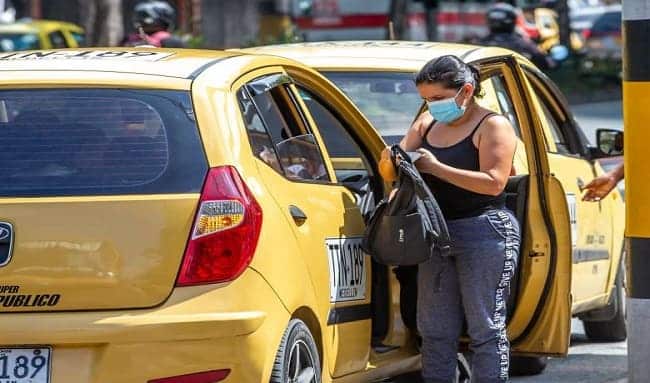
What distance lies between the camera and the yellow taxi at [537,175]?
6.72 m

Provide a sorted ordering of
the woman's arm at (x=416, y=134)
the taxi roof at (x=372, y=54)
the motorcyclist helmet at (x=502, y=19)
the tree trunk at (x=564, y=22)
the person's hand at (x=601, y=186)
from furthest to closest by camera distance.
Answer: the tree trunk at (x=564, y=22) < the motorcyclist helmet at (x=502, y=19) < the taxi roof at (x=372, y=54) < the person's hand at (x=601, y=186) < the woman's arm at (x=416, y=134)

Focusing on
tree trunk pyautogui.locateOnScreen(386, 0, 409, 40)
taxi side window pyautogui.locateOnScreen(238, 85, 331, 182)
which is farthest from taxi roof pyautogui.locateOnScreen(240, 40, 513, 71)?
tree trunk pyautogui.locateOnScreen(386, 0, 409, 40)

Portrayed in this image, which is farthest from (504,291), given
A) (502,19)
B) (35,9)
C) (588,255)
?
(35,9)

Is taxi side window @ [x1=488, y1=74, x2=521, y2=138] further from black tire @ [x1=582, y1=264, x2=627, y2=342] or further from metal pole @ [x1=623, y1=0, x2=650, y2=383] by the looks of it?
metal pole @ [x1=623, y1=0, x2=650, y2=383]

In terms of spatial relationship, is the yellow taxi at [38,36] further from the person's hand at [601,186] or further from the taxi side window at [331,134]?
the taxi side window at [331,134]

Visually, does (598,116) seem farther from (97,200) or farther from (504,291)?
(97,200)

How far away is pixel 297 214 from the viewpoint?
17.8 ft

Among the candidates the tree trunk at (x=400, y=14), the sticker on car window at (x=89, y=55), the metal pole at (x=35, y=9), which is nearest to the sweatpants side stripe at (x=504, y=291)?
the sticker on car window at (x=89, y=55)

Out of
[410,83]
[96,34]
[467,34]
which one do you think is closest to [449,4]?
[467,34]

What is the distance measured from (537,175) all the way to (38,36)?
782 inches

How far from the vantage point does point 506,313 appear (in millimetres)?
6480

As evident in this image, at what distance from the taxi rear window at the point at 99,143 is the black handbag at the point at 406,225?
1058 mm

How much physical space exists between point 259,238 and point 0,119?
94 cm

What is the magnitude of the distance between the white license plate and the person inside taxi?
1.84 meters
